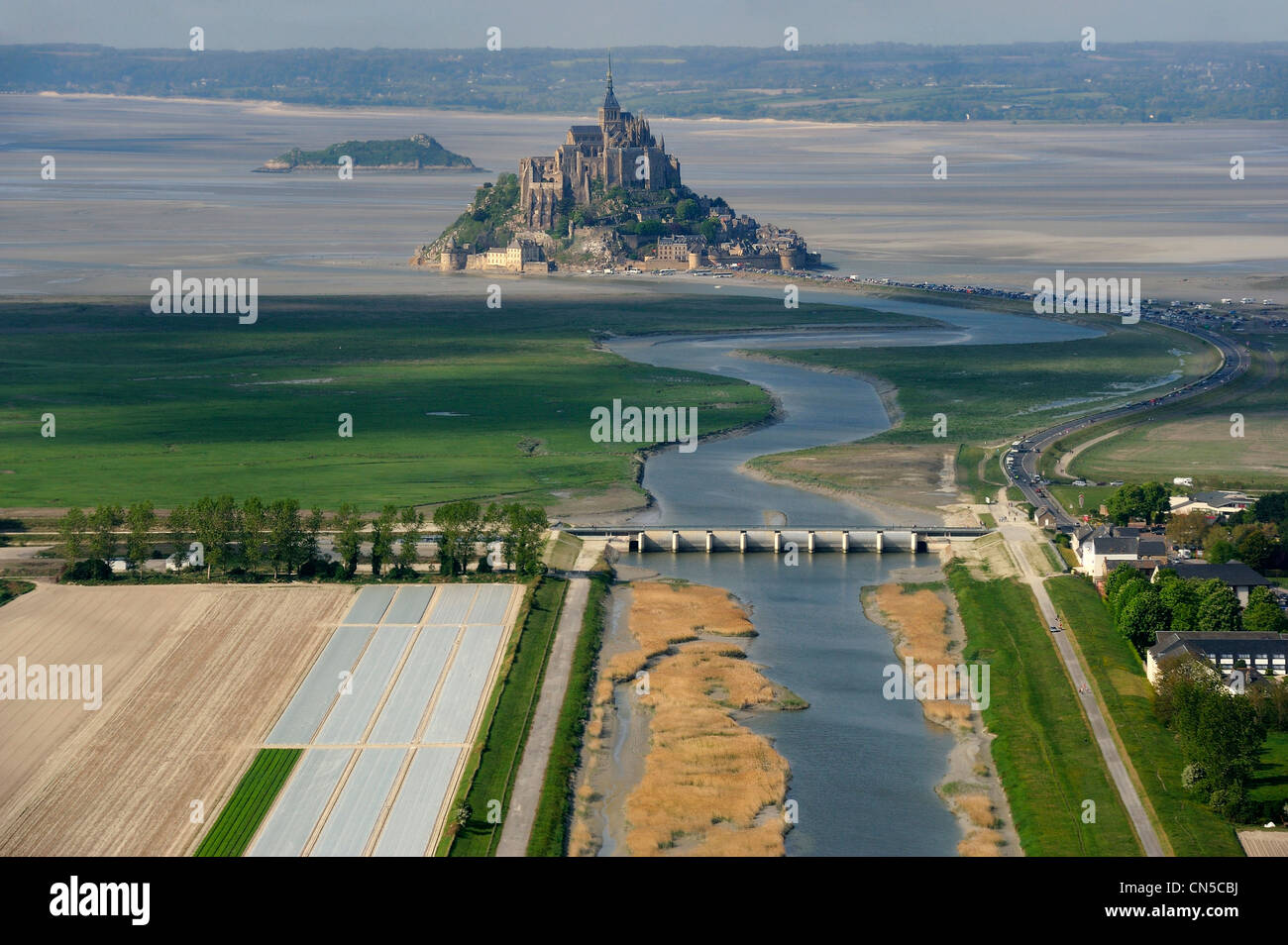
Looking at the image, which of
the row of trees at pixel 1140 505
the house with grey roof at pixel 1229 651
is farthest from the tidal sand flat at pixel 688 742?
the row of trees at pixel 1140 505

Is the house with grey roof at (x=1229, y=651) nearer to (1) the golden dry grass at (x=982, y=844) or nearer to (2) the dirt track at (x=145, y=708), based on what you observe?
(1) the golden dry grass at (x=982, y=844)

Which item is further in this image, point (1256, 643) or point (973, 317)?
point (973, 317)

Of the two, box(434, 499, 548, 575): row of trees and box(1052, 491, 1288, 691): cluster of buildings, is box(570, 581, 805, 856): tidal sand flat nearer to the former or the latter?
box(434, 499, 548, 575): row of trees

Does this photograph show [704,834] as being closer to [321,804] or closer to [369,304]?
[321,804]

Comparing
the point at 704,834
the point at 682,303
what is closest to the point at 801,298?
the point at 682,303

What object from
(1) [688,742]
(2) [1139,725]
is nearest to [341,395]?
(1) [688,742]

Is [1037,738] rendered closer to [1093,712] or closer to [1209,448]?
[1093,712]
